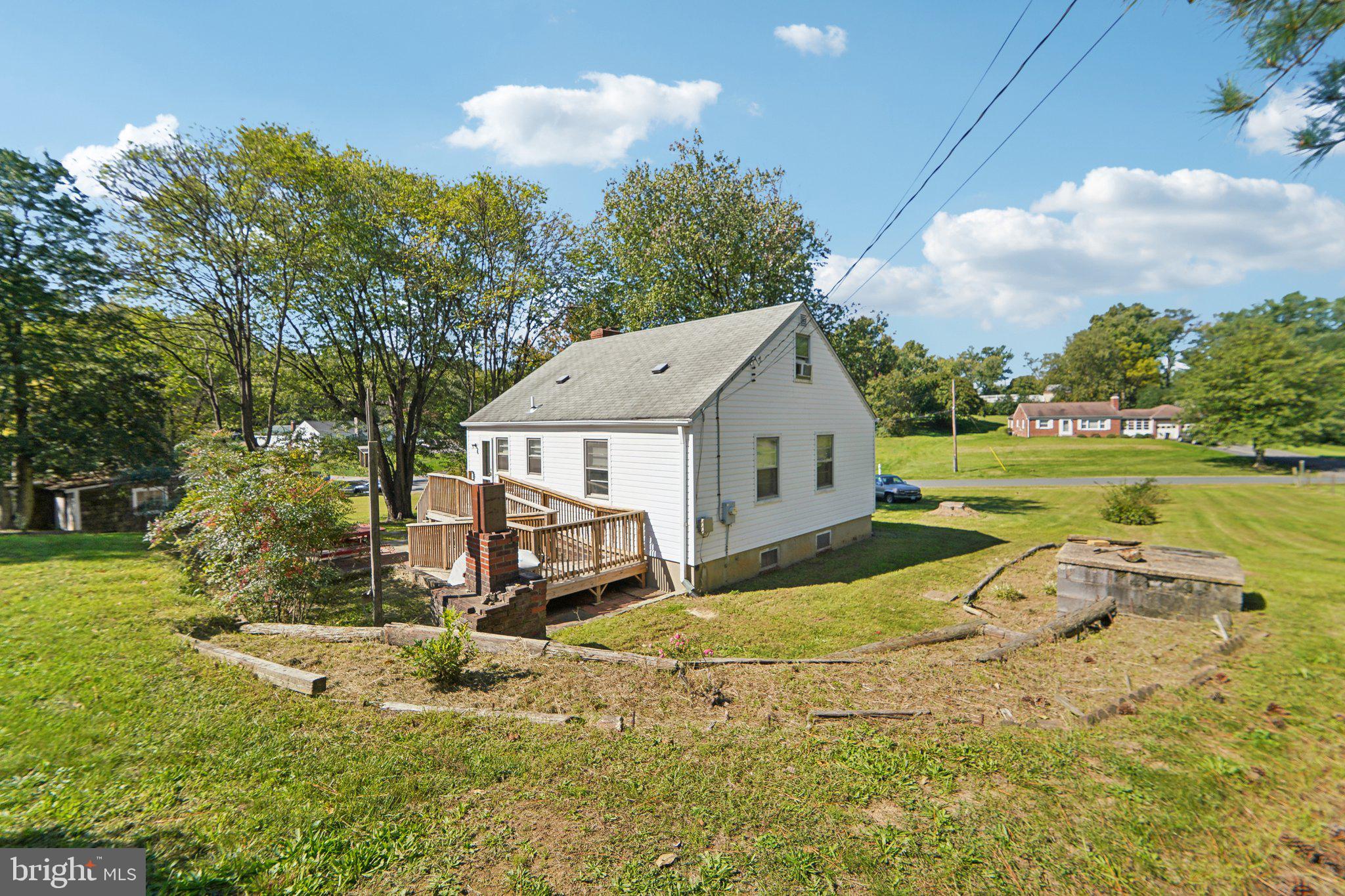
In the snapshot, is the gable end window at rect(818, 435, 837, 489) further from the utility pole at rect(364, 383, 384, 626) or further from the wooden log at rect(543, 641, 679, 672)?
the utility pole at rect(364, 383, 384, 626)

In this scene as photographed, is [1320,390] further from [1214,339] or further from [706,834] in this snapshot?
[706,834]

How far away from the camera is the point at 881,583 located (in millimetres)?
11234

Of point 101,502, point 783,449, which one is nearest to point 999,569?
point 783,449

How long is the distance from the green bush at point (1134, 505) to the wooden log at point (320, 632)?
67.1ft

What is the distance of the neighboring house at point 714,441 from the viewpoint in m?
11.0

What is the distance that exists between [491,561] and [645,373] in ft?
26.3

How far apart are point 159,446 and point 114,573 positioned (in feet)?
39.9

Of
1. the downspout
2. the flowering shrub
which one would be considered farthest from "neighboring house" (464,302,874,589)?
the flowering shrub

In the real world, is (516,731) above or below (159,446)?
below

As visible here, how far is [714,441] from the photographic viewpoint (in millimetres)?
11055

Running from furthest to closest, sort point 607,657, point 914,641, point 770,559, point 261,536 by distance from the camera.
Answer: point 770,559, point 261,536, point 914,641, point 607,657

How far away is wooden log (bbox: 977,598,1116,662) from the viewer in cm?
630

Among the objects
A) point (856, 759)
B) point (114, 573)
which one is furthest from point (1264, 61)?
point (114, 573)

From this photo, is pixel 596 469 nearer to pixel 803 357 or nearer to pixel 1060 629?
pixel 803 357
